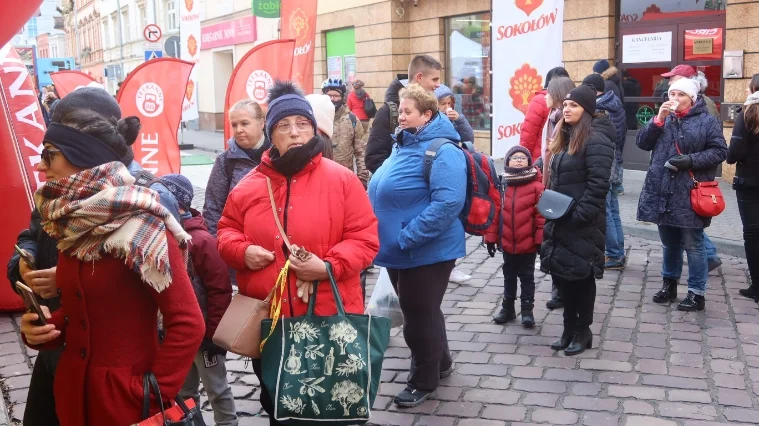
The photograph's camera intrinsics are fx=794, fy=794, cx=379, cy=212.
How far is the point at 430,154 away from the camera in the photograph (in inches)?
171

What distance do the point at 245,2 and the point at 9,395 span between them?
→ 24.0m

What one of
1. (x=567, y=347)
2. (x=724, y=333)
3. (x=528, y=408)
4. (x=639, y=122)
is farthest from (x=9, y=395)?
(x=639, y=122)

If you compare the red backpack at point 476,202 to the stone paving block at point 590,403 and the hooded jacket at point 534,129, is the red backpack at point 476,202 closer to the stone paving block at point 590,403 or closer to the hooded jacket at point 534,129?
the stone paving block at point 590,403

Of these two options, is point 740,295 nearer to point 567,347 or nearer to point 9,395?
point 567,347

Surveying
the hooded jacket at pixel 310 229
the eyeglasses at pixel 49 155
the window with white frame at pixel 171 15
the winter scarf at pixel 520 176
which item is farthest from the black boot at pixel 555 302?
the window with white frame at pixel 171 15

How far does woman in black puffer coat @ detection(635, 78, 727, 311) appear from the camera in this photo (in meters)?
6.16

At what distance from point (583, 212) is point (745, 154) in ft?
6.79

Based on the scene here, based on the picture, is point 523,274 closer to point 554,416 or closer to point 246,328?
point 554,416

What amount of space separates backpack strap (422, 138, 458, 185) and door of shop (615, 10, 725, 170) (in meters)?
9.28

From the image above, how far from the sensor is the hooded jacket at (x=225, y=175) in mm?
A: 4789

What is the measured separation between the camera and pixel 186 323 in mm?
2553

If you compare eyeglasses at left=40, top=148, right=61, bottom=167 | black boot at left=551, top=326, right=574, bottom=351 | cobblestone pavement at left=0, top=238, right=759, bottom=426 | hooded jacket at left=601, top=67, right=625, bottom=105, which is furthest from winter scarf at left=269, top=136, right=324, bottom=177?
hooded jacket at left=601, top=67, right=625, bottom=105

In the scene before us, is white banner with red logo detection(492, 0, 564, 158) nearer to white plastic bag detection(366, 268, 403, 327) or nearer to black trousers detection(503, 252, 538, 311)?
black trousers detection(503, 252, 538, 311)

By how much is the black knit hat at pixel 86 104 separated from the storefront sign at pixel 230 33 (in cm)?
2483
